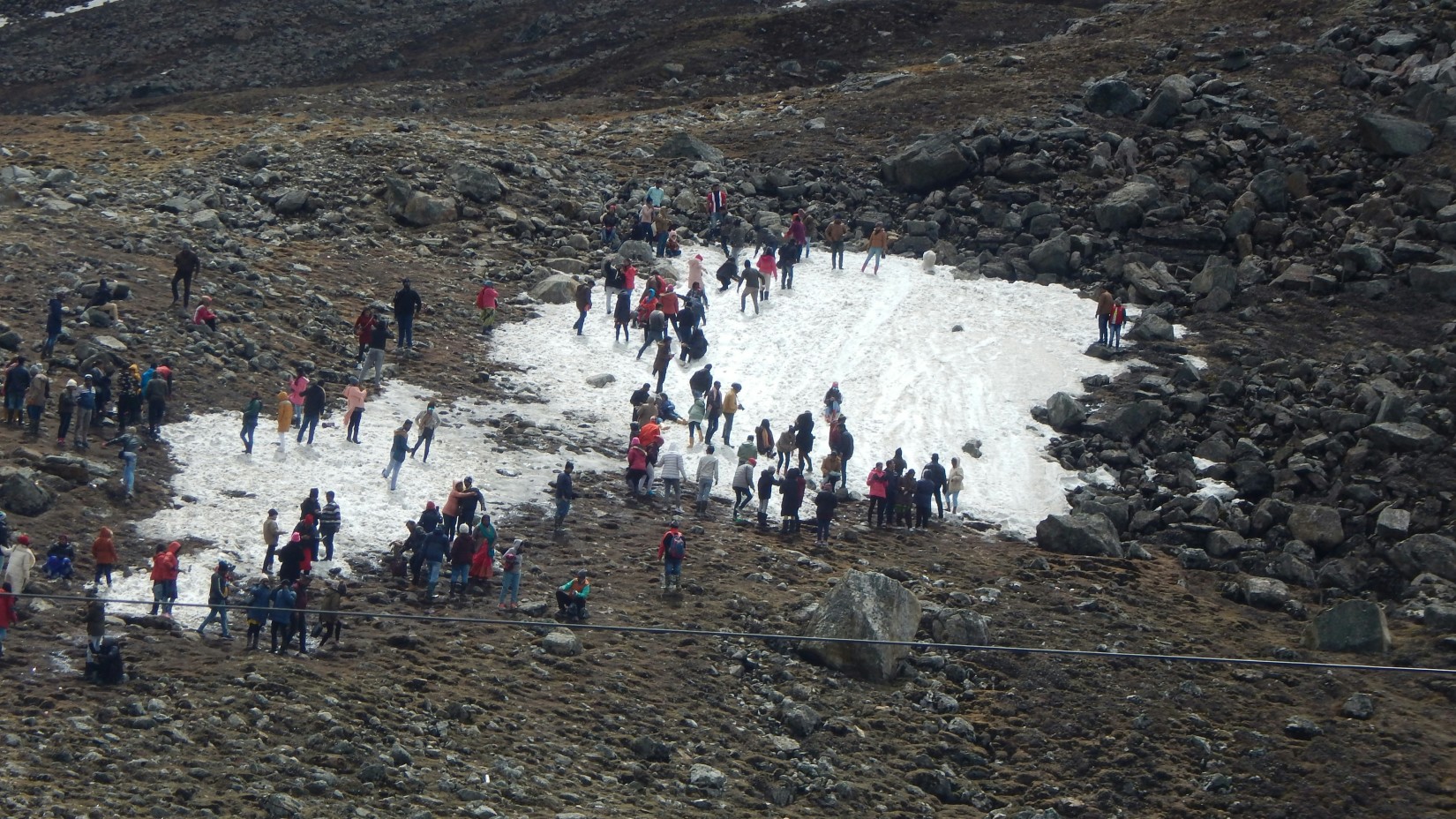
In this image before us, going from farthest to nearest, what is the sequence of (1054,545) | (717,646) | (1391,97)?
(1391,97)
(1054,545)
(717,646)

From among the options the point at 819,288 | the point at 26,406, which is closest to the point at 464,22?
the point at 819,288

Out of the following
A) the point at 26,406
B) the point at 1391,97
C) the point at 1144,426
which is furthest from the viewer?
the point at 1391,97

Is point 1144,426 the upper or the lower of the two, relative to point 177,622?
upper

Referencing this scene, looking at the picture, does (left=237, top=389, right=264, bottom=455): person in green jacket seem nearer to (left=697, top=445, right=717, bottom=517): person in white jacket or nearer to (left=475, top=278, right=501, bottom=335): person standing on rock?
(left=697, top=445, right=717, bottom=517): person in white jacket

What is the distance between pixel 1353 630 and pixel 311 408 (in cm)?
1651

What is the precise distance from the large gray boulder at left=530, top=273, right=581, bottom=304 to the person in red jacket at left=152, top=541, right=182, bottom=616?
15.8 metres

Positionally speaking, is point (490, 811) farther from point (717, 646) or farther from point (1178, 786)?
point (1178, 786)

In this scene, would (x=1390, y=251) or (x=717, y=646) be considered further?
(x=1390, y=251)

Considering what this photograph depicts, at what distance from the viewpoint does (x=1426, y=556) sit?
83.5 feet

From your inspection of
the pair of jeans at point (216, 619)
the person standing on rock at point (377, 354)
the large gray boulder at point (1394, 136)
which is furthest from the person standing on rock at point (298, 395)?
the large gray boulder at point (1394, 136)

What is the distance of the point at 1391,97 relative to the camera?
42.2 metres

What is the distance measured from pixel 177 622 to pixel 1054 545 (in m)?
14.7

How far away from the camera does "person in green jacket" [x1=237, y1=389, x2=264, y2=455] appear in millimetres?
24031

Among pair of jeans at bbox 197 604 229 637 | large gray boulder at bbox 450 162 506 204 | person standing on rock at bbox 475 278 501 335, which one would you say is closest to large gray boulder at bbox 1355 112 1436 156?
large gray boulder at bbox 450 162 506 204
